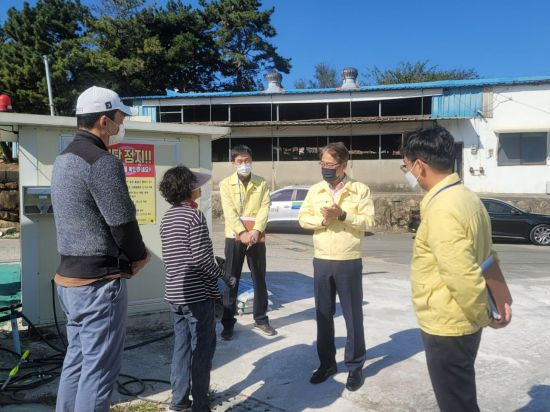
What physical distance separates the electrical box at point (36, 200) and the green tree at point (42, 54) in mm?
25777

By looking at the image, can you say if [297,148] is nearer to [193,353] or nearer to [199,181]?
[199,181]

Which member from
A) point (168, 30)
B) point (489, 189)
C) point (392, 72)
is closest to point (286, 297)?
point (489, 189)

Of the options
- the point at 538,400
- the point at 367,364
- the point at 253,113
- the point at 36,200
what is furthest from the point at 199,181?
the point at 253,113

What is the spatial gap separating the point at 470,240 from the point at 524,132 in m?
22.8

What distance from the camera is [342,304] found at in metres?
4.19

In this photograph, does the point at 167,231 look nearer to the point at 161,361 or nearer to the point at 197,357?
the point at 197,357

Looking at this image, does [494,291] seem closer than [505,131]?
Yes

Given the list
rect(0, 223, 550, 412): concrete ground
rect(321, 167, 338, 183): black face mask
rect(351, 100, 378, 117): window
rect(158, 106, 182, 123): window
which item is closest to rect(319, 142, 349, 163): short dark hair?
rect(321, 167, 338, 183): black face mask

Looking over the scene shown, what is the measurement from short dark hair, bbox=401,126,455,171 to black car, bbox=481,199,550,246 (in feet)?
46.4

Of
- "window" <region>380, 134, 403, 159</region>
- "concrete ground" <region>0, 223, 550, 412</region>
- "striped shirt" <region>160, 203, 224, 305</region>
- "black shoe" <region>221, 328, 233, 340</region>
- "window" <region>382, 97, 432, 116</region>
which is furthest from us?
"window" <region>380, 134, 403, 159</region>

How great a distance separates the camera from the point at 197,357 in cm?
356

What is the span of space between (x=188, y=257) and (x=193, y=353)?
0.69 metres

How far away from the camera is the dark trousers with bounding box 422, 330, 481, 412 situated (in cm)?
250

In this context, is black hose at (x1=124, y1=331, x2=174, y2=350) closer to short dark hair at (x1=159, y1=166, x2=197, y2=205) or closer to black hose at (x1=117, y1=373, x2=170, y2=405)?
black hose at (x1=117, y1=373, x2=170, y2=405)
